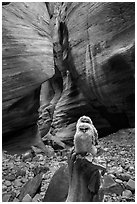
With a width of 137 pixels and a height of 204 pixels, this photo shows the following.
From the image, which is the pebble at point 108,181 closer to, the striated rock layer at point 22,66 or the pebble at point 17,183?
the pebble at point 17,183

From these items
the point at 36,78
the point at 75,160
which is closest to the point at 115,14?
the point at 36,78

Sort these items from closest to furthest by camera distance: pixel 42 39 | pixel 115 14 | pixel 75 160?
1. pixel 75 160
2. pixel 115 14
3. pixel 42 39

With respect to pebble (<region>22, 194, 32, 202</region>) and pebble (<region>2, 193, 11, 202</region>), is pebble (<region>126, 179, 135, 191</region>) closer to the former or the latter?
pebble (<region>22, 194, 32, 202</region>)

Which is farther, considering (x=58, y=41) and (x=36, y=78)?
(x=58, y=41)

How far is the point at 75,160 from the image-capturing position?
262 cm

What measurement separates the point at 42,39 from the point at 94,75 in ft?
6.45

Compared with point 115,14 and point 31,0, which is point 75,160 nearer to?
point 115,14

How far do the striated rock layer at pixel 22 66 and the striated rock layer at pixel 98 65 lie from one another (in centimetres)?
141

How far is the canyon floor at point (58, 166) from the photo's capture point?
413 cm

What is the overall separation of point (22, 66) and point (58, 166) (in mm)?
2631

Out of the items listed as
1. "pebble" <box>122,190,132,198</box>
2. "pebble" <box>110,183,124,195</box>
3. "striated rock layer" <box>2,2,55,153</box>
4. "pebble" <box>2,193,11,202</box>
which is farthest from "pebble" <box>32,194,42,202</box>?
"striated rock layer" <box>2,2,55,153</box>

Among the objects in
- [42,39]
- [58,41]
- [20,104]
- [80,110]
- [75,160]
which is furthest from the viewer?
[58,41]

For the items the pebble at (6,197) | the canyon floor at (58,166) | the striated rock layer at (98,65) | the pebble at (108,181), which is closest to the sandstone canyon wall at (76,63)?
the striated rock layer at (98,65)

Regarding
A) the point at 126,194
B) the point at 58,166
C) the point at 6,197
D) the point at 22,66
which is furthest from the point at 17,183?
the point at 22,66
